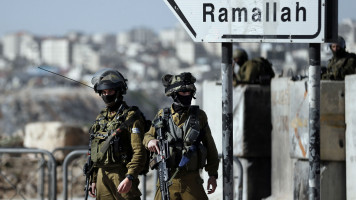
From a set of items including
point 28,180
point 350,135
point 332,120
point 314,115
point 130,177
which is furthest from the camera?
point 28,180

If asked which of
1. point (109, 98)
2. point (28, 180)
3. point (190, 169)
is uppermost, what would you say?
point (109, 98)

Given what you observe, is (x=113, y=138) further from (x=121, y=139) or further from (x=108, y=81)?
(x=108, y=81)

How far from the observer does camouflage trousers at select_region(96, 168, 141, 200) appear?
666 cm

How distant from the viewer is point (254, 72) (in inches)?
416

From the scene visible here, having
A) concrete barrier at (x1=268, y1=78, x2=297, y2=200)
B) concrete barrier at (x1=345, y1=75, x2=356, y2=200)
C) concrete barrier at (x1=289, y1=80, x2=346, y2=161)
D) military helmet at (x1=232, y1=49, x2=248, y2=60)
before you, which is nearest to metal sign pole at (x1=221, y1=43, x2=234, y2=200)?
concrete barrier at (x1=345, y1=75, x2=356, y2=200)

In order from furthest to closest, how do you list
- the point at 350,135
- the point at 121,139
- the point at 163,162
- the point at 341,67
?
the point at 341,67 < the point at 350,135 < the point at 121,139 < the point at 163,162

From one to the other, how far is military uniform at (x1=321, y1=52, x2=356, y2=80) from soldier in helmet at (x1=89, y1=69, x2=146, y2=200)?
2.88 metres

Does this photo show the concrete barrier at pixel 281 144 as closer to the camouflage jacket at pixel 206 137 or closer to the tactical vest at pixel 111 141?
the tactical vest at pixel 111 141

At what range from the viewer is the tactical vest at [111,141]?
6.59m

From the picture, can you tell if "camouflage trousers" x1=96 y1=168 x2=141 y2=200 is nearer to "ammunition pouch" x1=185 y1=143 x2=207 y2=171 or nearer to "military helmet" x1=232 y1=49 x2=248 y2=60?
"ammunition pouch" x1=185 y1=143 x2=207 y2=171

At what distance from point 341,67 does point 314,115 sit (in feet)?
13.5

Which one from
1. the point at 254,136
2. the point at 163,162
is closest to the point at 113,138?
the point at 163,162

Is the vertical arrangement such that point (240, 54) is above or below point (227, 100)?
above

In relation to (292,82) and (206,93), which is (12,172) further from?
(292,82)
